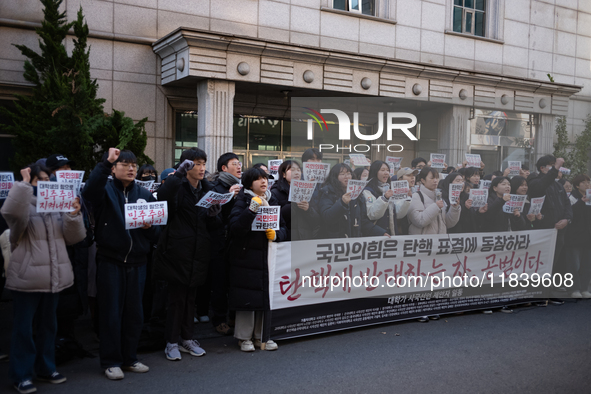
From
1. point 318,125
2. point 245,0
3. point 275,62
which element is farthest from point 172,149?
point 318,125

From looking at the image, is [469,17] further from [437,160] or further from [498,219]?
[498,219]

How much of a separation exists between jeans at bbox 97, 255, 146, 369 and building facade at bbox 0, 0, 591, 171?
4.01 m

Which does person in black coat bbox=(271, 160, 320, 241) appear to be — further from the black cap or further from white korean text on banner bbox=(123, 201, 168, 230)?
the black cap

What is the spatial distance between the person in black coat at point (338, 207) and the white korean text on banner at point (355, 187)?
51 mm

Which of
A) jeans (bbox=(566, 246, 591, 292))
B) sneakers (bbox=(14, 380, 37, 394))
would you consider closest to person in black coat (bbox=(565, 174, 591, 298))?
jeans (bbox=(566, 246, 591, 292))

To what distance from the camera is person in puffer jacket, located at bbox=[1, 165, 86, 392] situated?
3.92m

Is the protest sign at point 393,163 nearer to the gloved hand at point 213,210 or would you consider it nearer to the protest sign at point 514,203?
the protest sign at point 514,203

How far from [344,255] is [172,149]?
7557 millimetres

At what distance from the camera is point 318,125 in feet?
22.4

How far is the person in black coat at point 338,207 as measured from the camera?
5.50 metres

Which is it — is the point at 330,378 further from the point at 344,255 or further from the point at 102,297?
the point at 102,297

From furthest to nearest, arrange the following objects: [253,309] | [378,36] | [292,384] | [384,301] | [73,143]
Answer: [378,36] < [73,143] < [384,301] < [253,309] < [292,384]

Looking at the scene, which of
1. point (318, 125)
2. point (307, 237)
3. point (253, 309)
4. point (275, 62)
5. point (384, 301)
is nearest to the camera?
point (253, 309)

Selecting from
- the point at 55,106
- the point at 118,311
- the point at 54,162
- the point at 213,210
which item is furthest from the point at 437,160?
the point at 55,106
